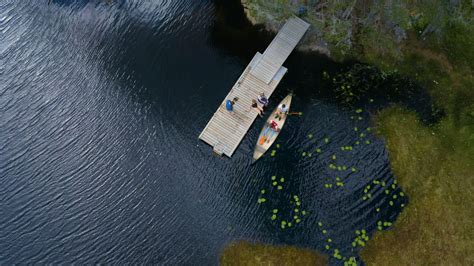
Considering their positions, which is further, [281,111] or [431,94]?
[431,94]

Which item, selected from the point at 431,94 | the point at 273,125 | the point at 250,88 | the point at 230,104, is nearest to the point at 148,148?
the point at 230,104

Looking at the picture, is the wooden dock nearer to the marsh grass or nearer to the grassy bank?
the grassy bank

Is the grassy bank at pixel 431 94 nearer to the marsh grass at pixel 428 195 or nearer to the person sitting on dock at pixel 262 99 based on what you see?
the marsh grass at pixel 428 195

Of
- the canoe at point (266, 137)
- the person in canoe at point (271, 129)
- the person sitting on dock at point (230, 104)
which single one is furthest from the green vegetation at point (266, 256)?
the person sitting on dock at point (230, 104)

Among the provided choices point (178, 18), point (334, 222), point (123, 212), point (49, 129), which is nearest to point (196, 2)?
point (178, 18)

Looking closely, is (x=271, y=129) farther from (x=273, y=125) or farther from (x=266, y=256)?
(x=266, y=256)
